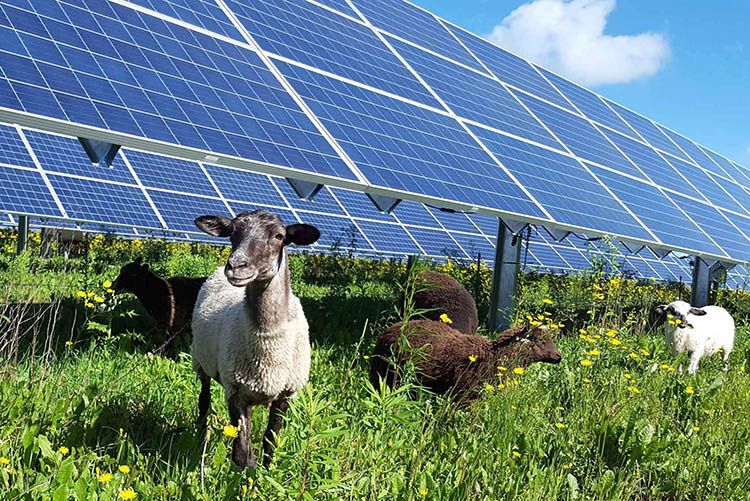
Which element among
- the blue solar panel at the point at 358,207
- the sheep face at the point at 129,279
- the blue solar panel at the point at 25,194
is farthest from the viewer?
the blue solar panel at the point at 358,207

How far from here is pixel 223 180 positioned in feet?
60.3

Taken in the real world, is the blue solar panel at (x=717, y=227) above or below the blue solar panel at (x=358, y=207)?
above

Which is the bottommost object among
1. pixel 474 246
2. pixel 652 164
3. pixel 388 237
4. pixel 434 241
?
pixel 474 246

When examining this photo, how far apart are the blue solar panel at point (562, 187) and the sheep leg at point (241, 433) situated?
667 centimetres

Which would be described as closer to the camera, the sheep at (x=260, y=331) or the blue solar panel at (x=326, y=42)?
the sheep at (x=260, y=331)

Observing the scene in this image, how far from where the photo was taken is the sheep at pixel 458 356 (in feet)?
19.9

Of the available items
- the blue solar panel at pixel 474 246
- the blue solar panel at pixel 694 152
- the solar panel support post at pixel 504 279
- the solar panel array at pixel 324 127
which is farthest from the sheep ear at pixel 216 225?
the blue solar panel at pixel 694 152

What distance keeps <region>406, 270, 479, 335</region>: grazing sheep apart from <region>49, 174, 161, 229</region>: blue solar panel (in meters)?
8.20

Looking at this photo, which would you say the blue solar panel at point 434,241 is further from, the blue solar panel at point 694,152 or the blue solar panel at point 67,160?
the blue solar panel at point 694,152

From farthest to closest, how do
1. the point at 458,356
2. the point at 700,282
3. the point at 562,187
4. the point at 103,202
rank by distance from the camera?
the point at 700,282, the point at 103,202, the point at 562,187, the point at 458,356

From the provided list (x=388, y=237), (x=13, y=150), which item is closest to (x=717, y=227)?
(x=388, y=237)

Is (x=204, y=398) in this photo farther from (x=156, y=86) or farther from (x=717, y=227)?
(x=717, y=227)

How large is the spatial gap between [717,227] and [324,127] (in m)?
11.7

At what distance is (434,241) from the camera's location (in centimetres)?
2008
